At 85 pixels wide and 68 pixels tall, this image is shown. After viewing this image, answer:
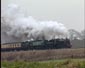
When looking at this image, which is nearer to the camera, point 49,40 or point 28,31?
point 49,40

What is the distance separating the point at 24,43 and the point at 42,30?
428cm

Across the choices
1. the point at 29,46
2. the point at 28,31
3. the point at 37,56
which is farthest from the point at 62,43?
the point at 37,56

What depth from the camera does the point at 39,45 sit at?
33.5 meters

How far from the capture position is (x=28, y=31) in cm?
3856

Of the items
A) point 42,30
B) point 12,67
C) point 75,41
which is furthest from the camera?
point 75,41

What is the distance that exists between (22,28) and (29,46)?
5.19m

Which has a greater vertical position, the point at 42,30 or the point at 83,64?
the point at 42,30

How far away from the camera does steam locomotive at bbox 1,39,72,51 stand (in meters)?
33.1

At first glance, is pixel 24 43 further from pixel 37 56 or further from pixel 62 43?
pixel 37 56

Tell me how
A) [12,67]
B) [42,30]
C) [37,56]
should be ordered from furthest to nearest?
[42,30] < [37,56] < [12,67]

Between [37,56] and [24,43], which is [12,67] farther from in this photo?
[24,43]

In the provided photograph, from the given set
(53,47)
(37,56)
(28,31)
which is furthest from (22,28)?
(37,56)

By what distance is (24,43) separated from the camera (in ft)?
113

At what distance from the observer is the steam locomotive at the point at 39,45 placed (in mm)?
33094
